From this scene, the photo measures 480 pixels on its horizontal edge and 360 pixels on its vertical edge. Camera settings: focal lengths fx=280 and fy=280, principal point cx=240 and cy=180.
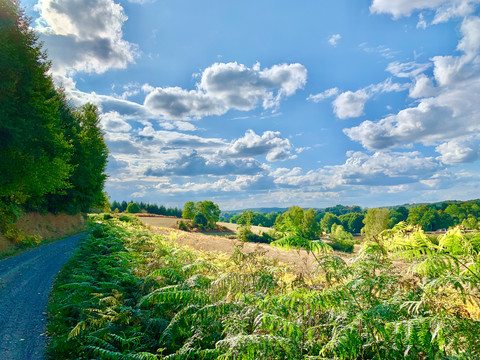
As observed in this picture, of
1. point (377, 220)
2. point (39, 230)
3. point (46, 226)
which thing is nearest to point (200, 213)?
point (377, 220)

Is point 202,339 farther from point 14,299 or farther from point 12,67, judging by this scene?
point 12,67

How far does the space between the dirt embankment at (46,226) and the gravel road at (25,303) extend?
9.54 ft

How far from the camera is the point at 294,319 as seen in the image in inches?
132

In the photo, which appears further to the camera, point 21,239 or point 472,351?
point 21,239

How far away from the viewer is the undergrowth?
8.45 feet

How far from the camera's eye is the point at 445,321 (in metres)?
2.45

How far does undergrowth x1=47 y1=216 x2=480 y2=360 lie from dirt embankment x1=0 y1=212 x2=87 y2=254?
13362mm

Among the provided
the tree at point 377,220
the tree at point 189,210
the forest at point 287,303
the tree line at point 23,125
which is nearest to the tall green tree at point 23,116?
the tree line at point 23,125

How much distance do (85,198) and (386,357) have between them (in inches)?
1480

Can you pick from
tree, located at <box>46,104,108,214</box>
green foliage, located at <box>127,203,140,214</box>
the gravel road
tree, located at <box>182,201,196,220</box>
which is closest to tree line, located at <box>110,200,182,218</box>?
green foliage, located at <box>127,203,140,214</box>

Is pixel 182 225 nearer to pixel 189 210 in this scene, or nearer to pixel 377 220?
pixel 189 210

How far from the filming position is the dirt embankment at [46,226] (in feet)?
55.2

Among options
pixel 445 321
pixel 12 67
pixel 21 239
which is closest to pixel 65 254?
pixel 21 239

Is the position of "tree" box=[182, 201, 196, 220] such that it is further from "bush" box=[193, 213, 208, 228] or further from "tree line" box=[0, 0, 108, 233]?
"tree line" box=[0, 0, 108, 233]
